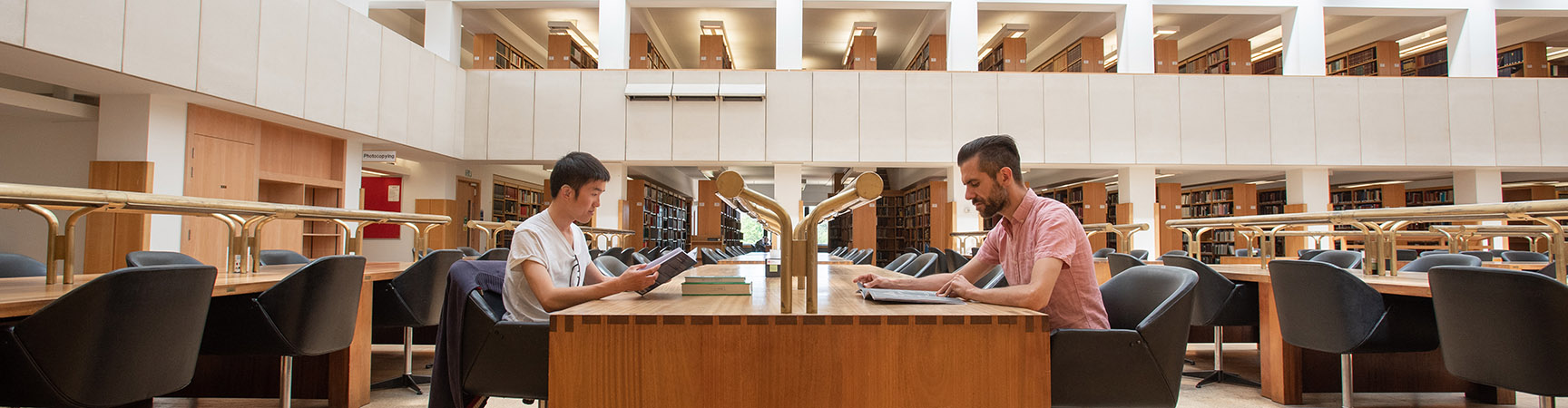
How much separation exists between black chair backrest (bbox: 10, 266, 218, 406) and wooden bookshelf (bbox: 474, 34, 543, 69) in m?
9.76

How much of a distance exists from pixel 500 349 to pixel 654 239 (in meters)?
12.1

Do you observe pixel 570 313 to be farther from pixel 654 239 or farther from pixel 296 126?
pixel 654 239

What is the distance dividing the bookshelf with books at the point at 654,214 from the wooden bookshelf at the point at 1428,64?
1225 cm

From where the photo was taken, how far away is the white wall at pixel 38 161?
6.42 m

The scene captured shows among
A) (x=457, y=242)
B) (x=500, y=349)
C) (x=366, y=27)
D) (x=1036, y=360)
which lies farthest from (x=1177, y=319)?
(x=457, y=242)

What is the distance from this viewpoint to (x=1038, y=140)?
1002 centimetres

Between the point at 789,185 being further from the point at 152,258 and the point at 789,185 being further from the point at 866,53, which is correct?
the point at 152,258

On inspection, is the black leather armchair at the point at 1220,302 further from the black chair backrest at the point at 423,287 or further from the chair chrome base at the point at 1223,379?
the black chair backrest at the point at 423,287

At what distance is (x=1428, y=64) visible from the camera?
11.9 m

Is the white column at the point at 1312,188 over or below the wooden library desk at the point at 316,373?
over

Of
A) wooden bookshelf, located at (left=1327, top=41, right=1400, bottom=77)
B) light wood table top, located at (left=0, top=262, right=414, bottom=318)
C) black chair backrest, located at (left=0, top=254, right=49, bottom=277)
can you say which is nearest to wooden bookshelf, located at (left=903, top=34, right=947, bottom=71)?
wooden bookshelf, located at (left=1327, top=41, right=1400, bottom=77)

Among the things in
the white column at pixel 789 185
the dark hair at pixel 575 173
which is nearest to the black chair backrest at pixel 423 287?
the dark hair at pixel 575 173

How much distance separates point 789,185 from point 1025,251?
335 inches

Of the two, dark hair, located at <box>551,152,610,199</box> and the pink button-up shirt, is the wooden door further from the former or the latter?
the pink button-up shirt
